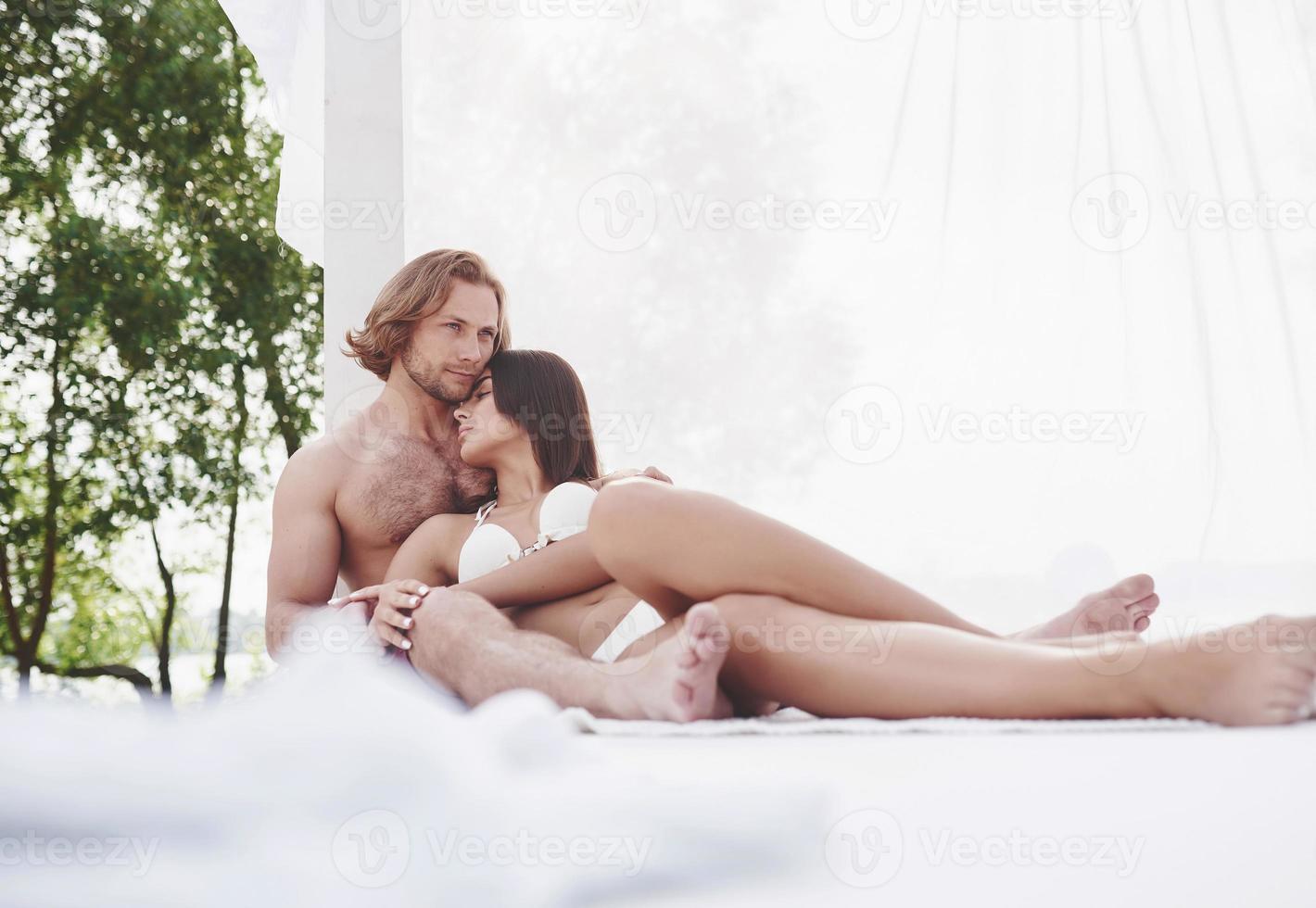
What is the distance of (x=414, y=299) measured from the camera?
72.6 inches

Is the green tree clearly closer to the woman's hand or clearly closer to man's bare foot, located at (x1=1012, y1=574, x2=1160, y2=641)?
the woman's hand

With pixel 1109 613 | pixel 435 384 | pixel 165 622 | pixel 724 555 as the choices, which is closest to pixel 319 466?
pixel 435 384

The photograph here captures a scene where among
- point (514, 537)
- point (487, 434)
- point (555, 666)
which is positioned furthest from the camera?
point (487, 434)

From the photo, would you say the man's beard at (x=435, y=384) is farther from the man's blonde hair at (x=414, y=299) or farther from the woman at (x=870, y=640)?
the woman at (x=870, y=640)

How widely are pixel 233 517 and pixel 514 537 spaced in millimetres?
3335

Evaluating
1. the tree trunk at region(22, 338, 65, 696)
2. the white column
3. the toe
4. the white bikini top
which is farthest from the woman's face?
the tree trunk at region(22, 338, 65, 696)

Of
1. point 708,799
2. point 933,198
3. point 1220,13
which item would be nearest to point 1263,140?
point 1220,13

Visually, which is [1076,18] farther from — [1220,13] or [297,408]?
[297,408]

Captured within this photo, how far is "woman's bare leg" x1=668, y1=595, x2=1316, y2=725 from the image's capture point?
2.75ft

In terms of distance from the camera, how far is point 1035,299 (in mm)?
2029

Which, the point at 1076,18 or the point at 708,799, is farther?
the point at 1076,18

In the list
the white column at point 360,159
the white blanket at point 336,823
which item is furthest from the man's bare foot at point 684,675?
the white column at point 360,159

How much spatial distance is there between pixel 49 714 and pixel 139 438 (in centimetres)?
410

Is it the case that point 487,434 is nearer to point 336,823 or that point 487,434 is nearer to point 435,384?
point 435,384
